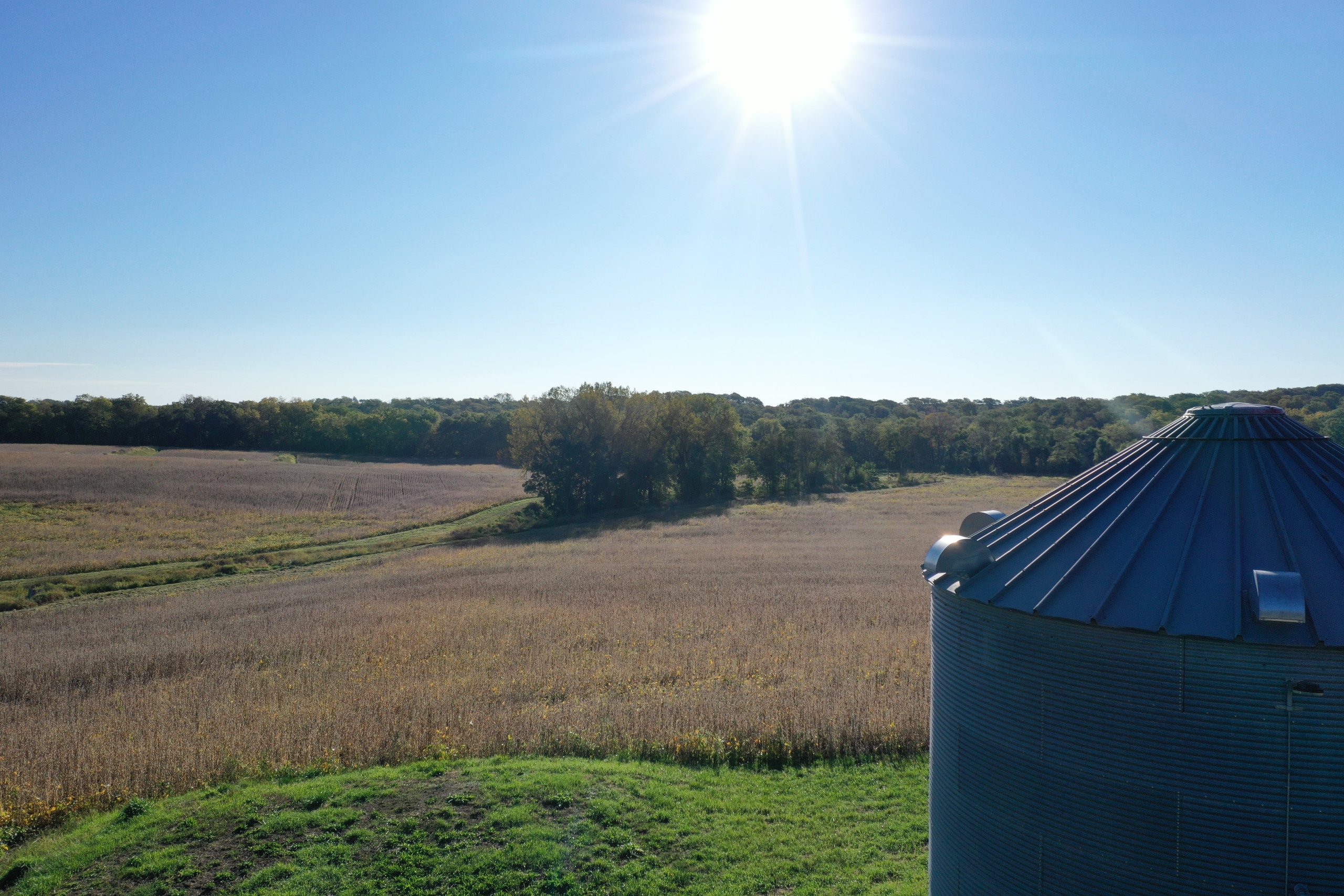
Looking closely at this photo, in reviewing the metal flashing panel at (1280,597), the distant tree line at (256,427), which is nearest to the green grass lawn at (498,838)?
the metal flashing panel at (1280,597)

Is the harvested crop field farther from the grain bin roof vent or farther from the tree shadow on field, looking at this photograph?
the grain bin roof vent

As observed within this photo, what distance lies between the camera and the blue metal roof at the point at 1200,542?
5172 mm

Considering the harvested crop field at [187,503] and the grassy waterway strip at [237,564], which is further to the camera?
the harvested crop field at [187,503]

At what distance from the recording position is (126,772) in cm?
1142

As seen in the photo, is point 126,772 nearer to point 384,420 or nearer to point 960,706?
point 960,706

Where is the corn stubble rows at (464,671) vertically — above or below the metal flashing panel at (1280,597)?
below

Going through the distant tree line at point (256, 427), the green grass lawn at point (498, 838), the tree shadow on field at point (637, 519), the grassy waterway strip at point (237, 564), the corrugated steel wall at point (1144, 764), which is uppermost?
the distant tree line at point (256, 427)

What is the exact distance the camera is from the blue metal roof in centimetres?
517

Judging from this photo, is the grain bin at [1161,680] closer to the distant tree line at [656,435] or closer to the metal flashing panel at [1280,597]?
the metal flashing panel at [1280,597]

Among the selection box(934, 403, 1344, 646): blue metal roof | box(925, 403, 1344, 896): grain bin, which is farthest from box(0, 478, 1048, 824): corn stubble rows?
box(934, 403, 1344, 646): blue metal roof

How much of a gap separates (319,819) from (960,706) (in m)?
7.91

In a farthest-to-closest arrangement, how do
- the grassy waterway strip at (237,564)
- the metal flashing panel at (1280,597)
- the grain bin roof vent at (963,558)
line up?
the grassy waterway strip at (237,564), the grain bin roof vent at (963,558), the metal flashing panel at (1280,597)

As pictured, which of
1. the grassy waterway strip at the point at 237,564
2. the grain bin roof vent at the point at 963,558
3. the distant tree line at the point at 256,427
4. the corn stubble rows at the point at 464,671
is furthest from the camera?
the distant tree line at the point at 256,427

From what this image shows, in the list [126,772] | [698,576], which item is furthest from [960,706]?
[698,576]
